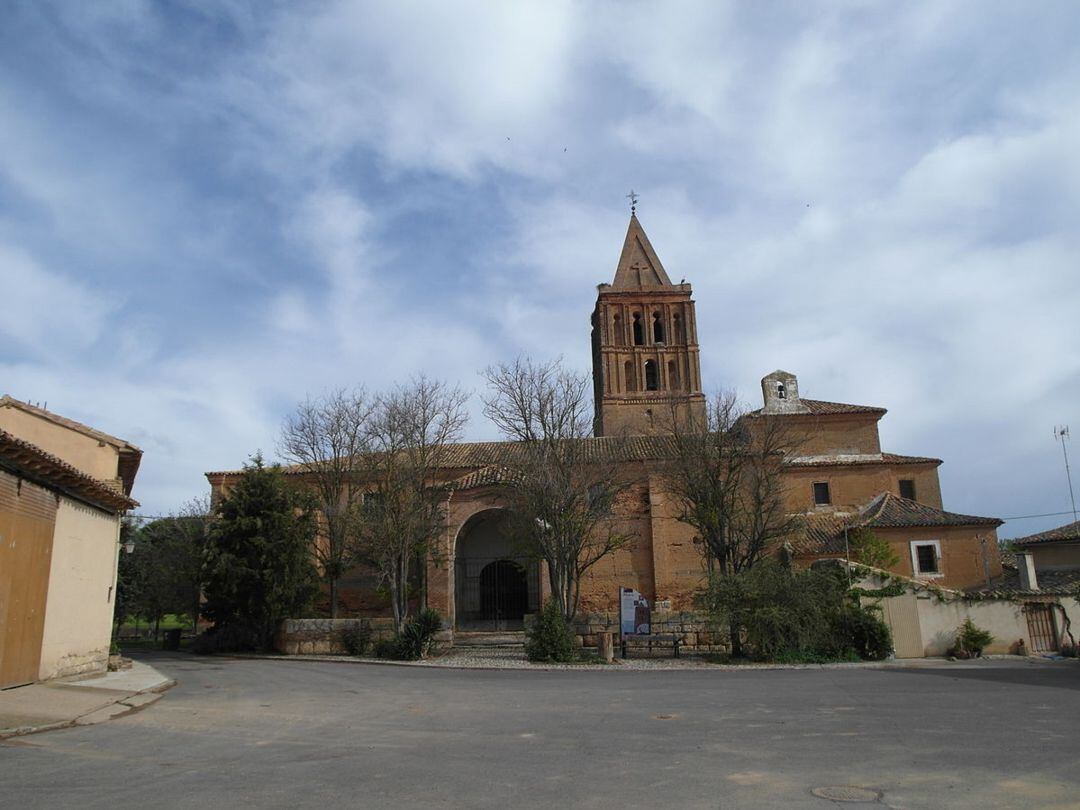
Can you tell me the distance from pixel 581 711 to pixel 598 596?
67.2ft

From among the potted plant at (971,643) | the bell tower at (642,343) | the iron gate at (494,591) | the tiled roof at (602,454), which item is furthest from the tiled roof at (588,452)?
the bell tower at (642,343)

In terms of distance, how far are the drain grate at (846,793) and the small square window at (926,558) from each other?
29.1 m

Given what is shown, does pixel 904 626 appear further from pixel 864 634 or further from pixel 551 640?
pixel 551 640

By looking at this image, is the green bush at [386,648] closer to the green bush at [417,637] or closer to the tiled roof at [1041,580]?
the green bush at [417,637]

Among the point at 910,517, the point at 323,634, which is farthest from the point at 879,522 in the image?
the point at 323,634

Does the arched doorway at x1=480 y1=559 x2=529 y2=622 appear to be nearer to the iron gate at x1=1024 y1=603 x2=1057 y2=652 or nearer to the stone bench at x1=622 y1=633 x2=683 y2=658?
the stone bench at x1=622 y1=633 x2=683 y2=658

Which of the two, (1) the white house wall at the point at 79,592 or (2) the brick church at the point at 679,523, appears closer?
(1) the white house wall at the point at 79,592

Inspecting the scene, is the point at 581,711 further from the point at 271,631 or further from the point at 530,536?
the point at 271,631

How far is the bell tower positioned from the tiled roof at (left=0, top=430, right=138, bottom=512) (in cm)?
3440

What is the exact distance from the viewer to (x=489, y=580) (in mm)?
35156

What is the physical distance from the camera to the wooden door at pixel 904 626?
21.7 meters

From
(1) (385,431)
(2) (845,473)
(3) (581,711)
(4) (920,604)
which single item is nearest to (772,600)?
(4) (920,604)

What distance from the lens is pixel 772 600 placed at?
68.5 feet

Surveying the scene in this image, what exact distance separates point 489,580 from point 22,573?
22.8 metres
